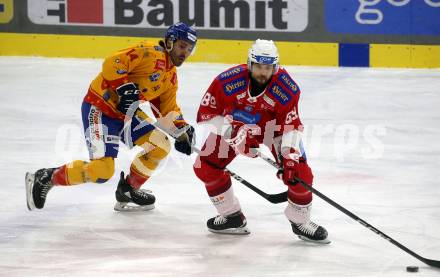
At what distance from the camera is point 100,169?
16.1ft

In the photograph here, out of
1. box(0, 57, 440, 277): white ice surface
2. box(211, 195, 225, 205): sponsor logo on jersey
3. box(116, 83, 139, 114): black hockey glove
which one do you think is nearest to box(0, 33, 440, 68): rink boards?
box(0, 57, 440, 277): white ice surface

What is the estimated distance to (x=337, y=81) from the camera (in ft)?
30.3

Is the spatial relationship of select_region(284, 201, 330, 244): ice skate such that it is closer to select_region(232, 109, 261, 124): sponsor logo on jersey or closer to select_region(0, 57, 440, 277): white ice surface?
select_region(0, 57, 440, 277): white ice surface

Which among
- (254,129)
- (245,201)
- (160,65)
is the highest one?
(160,65)

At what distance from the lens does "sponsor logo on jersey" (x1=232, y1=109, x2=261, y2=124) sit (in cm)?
473

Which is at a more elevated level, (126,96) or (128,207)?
(126,96)

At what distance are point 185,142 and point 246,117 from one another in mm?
382

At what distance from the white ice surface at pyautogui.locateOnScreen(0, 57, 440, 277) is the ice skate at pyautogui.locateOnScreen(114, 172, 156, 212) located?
78 millimetres

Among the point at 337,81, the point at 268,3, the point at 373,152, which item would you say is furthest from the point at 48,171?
the point at 268,3

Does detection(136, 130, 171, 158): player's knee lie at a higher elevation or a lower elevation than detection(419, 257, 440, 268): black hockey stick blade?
higher

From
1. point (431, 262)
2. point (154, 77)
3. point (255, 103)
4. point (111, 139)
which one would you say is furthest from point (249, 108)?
point (431, 262)

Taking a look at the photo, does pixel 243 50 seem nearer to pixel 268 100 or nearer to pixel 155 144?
pixel 155 144

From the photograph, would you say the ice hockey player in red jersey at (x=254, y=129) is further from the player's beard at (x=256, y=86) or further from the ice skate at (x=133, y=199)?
the ice skate at (x=133, y=199)

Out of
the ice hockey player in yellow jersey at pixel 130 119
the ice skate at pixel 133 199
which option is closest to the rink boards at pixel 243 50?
the ice hockey player in yellow jersey at pixel 130 119
